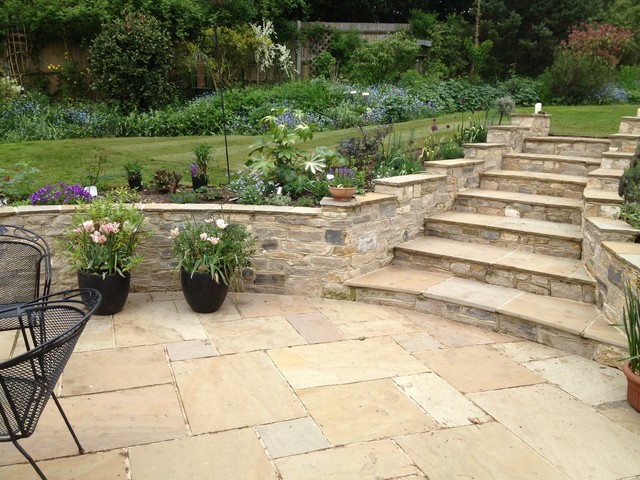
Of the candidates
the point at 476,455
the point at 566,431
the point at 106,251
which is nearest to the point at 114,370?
the point at 106,251

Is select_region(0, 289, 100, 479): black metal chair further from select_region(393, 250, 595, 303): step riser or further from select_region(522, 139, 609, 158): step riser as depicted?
select_region(522, 139, 609, 158): step riser

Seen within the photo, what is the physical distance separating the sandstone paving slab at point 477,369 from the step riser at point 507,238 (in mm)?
1483

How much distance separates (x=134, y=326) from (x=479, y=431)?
95.8 inches

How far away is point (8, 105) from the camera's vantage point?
27.8 feet

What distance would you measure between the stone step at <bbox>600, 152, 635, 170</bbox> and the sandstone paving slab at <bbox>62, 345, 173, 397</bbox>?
440 centimetres

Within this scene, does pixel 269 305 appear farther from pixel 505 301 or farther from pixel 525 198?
pixel 525 198

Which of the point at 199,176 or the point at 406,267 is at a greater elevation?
the point at 199,176

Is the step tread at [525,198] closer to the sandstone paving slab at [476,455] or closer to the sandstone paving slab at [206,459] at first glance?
the sandstone paving slab at [476,455]

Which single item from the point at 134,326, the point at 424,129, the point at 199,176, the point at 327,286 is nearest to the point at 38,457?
the point at 134,326

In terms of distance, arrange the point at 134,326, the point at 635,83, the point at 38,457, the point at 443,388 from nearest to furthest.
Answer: the point at 38,457
the point at 443,388
the point at 134,326
the point at 635,83

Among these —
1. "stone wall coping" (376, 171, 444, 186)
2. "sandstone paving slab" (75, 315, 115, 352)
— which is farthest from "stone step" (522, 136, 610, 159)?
"sandstone paving slab" (75, 315, 115, 352)

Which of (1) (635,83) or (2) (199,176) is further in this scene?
(1) (635,83)

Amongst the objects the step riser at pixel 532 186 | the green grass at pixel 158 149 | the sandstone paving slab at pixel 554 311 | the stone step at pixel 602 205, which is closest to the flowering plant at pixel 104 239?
the green grass at pixel 158 149

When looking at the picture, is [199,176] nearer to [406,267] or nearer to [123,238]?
[123,238]
